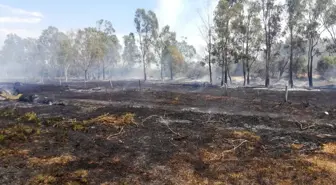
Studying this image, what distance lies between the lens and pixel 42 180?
6.55 m

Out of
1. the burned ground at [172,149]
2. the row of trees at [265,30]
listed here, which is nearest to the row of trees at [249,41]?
the row of trees at [265,30]

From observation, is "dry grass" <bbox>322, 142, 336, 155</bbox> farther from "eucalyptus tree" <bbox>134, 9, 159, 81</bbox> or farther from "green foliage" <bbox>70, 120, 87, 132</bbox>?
"eucalyptus tree" <bbox>134, 9, 159, 81</bbox>

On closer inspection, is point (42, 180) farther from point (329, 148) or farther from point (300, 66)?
point (300, 66)

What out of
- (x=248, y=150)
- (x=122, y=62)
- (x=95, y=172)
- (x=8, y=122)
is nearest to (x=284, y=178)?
(x=248, y=150)

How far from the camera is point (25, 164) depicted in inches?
303

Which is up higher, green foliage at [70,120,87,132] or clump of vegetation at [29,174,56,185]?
green foliage at [70,120,87,132]

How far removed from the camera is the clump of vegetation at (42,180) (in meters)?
6.44

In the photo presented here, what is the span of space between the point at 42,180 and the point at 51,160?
1.55 meters

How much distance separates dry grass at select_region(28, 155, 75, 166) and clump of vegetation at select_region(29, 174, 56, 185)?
0.97 m

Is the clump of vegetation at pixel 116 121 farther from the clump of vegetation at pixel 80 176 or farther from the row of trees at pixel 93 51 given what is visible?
the row of trees at pixel 93 51

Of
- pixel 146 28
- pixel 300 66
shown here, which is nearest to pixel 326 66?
pixel 300 66

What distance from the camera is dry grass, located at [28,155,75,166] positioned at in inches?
306

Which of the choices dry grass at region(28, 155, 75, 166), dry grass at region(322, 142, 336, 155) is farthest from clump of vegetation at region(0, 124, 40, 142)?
dry grass at region(322, 142, 336, 155)

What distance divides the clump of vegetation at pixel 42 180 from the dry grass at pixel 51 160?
3.18 ft
